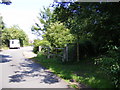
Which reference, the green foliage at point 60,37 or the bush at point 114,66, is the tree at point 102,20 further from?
the green foliage at point 60,37

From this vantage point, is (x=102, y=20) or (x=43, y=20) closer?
A: (x=102, y=20)

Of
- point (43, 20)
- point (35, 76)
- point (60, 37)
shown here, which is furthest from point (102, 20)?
point (43, 20)

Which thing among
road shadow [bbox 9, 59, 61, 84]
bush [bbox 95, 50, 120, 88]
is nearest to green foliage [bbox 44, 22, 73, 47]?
road shadow [bbox 9, 59, 61, 84]

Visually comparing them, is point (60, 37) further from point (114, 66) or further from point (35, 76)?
point (114, 66)

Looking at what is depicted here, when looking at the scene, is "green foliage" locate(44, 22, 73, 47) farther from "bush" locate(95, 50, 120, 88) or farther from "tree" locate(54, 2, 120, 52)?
"bush" locate(95, 50, 120, 88)

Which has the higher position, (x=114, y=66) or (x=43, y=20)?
(x=43, y=20)

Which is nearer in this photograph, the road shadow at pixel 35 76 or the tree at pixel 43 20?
the road shadow at pixel 35 76

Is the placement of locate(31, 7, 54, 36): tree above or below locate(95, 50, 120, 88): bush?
above

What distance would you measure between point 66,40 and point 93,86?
20.8 ft

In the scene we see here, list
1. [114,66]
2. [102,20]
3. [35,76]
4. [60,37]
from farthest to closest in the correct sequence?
1. [60,37]
2. [35,76]
3. [102,20]
4. [114,66]

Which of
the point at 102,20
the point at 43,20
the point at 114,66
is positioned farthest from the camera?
the point at 43,20

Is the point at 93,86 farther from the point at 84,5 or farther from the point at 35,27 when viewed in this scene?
the point at 35,27

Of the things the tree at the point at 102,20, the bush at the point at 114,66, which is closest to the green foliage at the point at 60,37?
the tree at the point at 102,20

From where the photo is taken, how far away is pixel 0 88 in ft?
13.1
